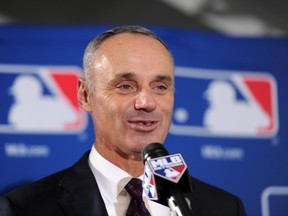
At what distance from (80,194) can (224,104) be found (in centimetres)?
94

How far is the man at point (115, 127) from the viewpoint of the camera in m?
1.55

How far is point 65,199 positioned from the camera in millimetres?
1589

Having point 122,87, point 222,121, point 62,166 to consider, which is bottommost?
point 62,166

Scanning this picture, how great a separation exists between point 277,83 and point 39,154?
0.98 meters

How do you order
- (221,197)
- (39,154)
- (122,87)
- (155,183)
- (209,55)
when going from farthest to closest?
(209,55)
(39,154)
(221,197)
(122,87)
(155,183)

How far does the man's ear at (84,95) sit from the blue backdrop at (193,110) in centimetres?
47

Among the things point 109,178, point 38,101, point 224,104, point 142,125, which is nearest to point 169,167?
point 142,125

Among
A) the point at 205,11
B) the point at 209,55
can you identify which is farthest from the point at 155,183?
the point at 205,11

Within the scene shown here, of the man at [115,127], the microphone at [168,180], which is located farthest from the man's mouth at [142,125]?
the microphone at [168,180]

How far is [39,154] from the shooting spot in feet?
7.20

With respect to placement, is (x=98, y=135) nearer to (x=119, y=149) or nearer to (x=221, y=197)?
(x=119, y=149)

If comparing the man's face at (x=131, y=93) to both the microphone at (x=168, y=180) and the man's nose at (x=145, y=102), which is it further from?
the microphone at (x=168, y=180)

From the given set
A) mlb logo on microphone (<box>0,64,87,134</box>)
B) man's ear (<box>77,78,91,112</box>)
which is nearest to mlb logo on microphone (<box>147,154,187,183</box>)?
man's ear (<box>77,78,91,112</box>)

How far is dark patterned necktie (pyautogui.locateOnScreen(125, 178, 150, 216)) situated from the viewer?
1541mm
